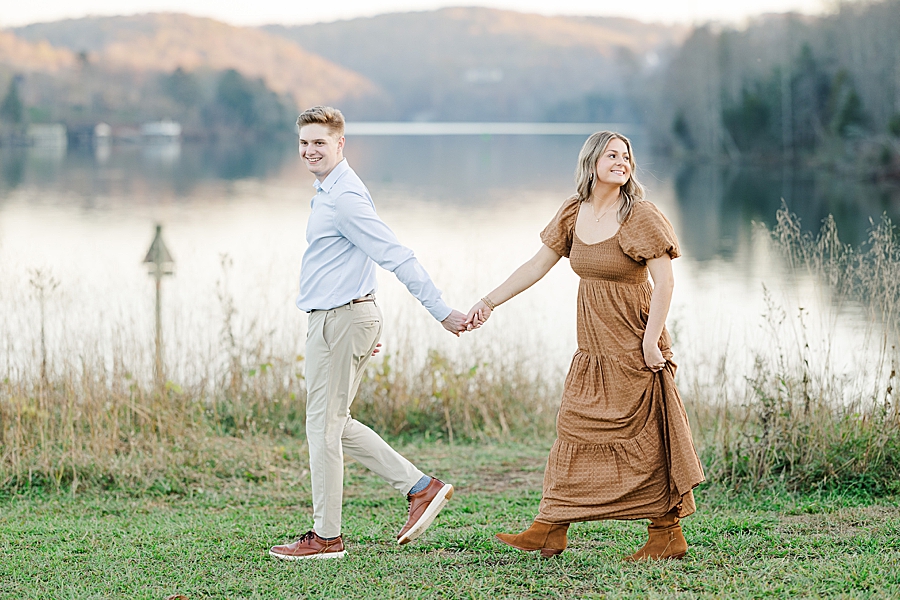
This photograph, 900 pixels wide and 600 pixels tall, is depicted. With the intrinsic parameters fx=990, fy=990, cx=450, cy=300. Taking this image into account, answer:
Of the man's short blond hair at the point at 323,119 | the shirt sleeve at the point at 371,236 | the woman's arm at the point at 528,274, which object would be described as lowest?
the woman's arm at the point at 528,274

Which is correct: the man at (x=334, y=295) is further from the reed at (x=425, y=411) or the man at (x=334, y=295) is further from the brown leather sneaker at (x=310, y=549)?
the reed at (x=425, y=411)

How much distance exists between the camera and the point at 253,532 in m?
5.02

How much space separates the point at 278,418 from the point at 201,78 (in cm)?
13371

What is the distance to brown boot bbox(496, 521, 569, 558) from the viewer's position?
430 cm

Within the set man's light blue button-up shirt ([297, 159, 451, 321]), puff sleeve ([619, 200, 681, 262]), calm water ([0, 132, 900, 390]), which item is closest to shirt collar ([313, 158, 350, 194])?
man's light blue button-up shirt ([297, 159, 451, 321])

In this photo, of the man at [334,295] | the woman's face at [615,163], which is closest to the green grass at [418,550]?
the man at [334,295]

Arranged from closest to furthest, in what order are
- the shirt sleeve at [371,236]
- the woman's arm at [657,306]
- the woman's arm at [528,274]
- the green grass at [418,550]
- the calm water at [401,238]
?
1. the green grass at [418,550]
2. the woman's arm at [657,306]
3. the shirt sleeve at [371,236]
4. the woman's arm at [528,274]
5. the calm water at [401,238]

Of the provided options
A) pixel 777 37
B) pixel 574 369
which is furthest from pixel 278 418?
pixel 777 37

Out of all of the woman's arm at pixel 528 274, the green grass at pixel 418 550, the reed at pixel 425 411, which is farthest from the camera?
the reed at pixel 425 411

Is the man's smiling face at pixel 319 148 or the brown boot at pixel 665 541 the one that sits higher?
the man's smiling face at pixel 319 148

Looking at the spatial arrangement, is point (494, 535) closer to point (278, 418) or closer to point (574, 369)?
point (574, 369)

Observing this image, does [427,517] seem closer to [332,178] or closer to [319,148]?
[332,178]

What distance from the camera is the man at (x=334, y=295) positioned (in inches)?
168

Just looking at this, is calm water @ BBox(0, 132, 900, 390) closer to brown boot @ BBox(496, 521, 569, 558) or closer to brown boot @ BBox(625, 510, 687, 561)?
brown boot @ BBox(625, 510, 687, 561)
